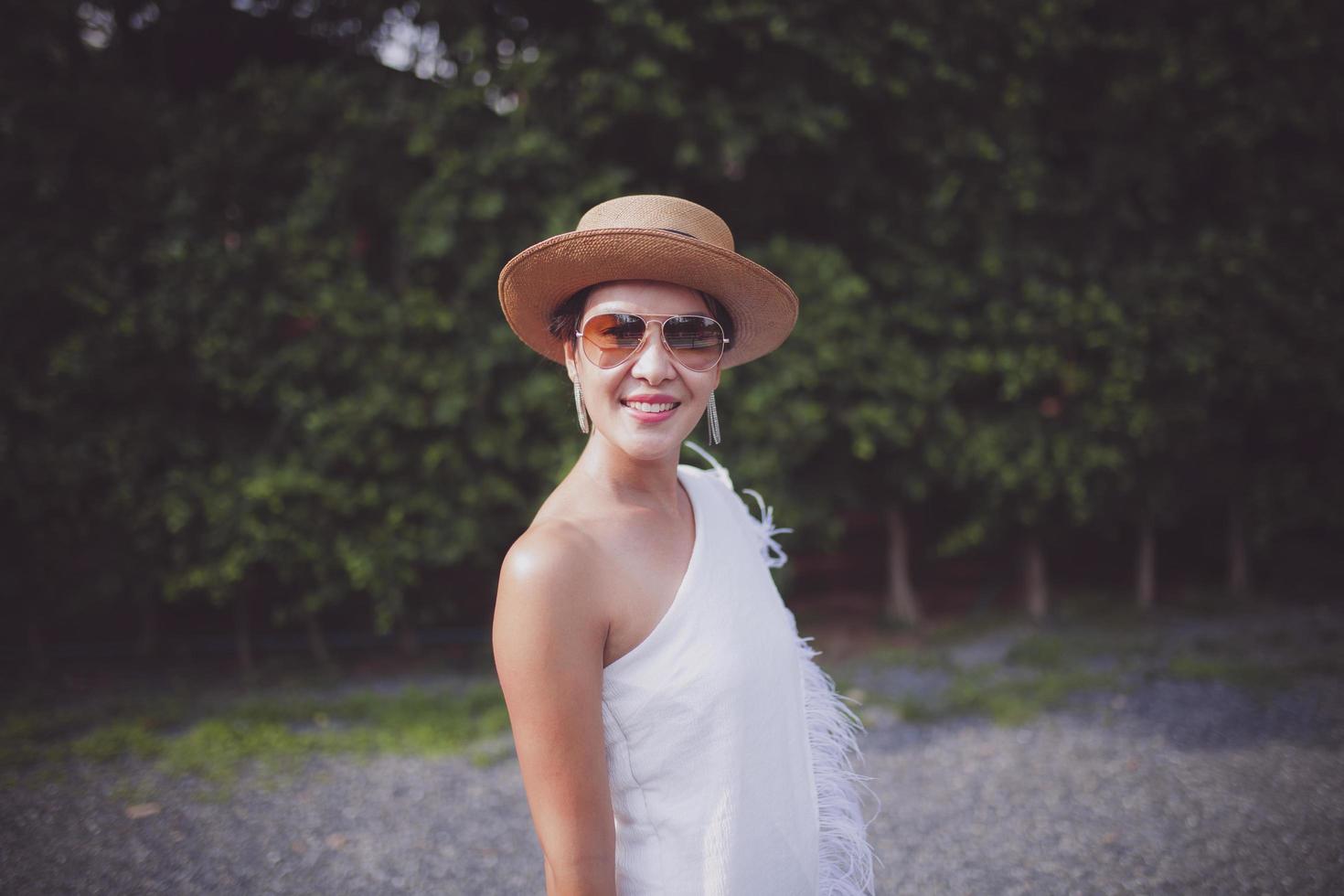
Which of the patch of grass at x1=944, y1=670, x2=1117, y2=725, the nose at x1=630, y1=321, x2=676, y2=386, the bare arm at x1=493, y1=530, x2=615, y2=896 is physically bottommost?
the patch of grass at x1=944, y1=670, x2=1117, y2=725

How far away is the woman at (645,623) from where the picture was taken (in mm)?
1413

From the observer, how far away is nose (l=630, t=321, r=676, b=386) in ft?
5.24

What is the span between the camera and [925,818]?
12.2ft

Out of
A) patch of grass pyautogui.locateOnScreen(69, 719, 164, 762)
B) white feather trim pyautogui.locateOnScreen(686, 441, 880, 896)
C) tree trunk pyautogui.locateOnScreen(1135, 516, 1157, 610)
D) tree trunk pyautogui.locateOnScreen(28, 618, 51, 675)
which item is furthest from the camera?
A: tree trunk pyautogui.locateOnScreen(1135, 516, 1157, 610)

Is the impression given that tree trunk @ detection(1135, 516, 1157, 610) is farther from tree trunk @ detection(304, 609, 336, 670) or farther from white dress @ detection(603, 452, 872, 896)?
tree trunk @ detection(304, 609, 336, 670)

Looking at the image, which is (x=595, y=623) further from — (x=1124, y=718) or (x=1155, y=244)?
(x=1155, y=244)

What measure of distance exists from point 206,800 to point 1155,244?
6610 millimetres

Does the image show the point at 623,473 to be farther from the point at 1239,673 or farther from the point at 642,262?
the point at 1239,673

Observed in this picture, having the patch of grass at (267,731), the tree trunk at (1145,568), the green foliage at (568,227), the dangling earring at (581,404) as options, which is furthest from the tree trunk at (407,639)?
the tree trunk at (1145,568)

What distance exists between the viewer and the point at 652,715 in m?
1.56

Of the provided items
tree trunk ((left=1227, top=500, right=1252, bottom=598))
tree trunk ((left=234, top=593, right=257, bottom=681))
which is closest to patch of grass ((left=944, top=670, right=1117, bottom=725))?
tree trunk ((left=1227, top=500, right=1252, bottom=598))

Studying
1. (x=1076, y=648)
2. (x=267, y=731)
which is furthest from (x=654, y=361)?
(x=1076, y=648)

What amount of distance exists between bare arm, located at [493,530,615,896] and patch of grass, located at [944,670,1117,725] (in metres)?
3.83

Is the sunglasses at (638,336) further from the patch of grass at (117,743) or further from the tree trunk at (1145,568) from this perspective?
the tree trunk at (1145,568)
